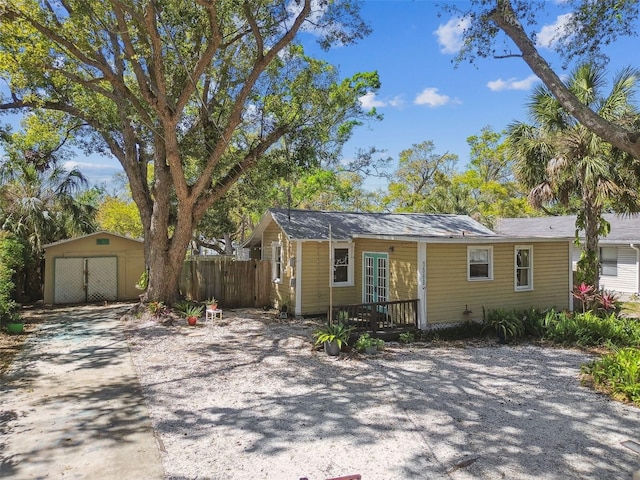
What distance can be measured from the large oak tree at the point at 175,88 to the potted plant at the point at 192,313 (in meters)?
0.88

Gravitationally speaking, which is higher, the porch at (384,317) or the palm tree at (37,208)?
the palm tree at (37,208)

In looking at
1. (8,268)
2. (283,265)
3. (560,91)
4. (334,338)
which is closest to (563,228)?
(283,265)

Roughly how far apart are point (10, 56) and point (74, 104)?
12.2 feet

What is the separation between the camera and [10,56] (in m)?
9.78

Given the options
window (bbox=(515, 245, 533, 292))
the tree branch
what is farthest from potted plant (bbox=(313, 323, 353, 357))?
window (bbox=(515, 245, 533, 292))

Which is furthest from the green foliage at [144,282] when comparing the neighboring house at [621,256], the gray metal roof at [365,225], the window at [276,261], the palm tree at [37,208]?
the neighboring house at [621,256]

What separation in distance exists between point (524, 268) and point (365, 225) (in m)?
5.37

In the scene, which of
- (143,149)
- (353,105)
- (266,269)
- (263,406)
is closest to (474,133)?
(353,105)

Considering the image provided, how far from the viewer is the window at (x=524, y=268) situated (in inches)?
505

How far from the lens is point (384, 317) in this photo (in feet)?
39.1

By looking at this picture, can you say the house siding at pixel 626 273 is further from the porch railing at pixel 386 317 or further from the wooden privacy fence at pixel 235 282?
the wooden privacy fence at pixel 235 282

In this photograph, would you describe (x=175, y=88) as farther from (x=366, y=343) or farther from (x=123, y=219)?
(x=123, y=219)

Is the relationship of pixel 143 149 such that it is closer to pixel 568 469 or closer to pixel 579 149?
pixel 579 149

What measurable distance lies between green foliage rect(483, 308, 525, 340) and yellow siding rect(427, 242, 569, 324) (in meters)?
0.73
